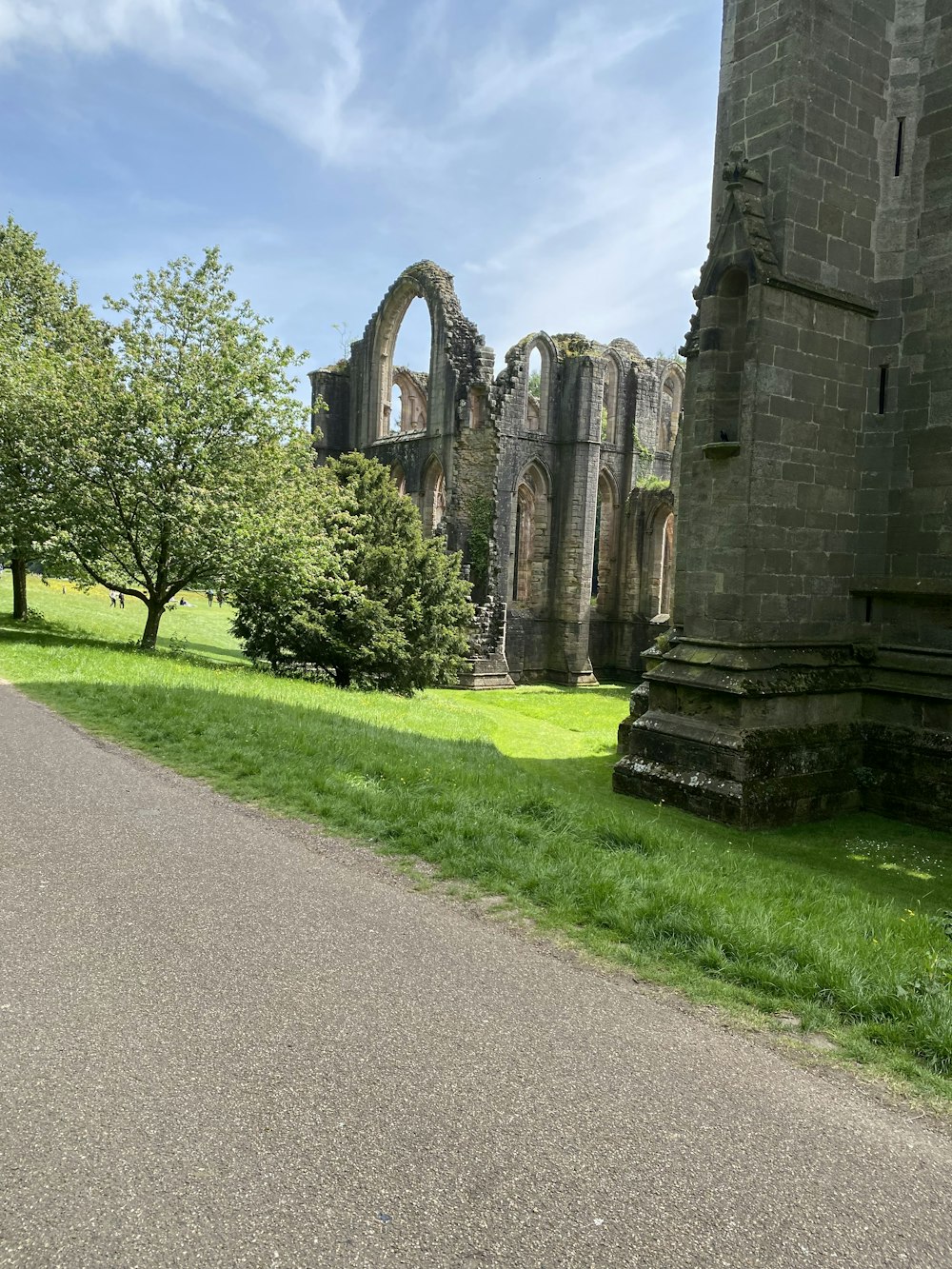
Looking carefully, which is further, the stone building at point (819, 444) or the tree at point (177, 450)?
the tree at point (177, 450)

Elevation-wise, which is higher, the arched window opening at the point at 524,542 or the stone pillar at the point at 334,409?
the stone pillar at the point at 334,409

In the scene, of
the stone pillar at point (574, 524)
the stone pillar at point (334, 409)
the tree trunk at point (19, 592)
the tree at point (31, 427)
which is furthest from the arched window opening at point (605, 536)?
the tree trunk at point (19, 592)

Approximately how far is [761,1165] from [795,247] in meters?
9.24

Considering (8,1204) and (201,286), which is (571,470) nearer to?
(201,286)

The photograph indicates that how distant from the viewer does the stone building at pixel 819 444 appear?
9.54m

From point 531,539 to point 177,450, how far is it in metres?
17.1

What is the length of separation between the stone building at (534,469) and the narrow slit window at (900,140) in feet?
60.8

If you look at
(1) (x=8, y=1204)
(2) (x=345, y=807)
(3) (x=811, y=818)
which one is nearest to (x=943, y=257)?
(3) (x=811, y=818)

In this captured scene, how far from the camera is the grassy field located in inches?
167

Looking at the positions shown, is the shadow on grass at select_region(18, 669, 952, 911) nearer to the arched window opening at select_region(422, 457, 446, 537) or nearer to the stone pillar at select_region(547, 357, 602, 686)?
the arched window opening at select_region(422, 457, 446, 537)

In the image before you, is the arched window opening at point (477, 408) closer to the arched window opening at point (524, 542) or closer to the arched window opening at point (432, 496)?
the arched window opening at point (432, 496)

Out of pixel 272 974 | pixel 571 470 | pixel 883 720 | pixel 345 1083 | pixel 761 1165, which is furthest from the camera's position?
pixel 571 470

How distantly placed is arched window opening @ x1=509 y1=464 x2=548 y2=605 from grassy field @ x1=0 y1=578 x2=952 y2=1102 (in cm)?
1832

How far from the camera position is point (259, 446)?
17.8 meters
